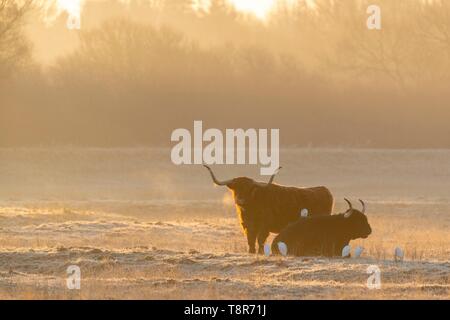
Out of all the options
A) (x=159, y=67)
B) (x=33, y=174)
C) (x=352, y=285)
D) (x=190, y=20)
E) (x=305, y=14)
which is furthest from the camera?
(x=190, y=20)

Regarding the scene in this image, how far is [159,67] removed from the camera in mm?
63125

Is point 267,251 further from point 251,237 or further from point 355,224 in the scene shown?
point 355,224

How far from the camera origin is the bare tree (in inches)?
2163

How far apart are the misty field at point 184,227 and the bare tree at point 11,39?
3747 mm

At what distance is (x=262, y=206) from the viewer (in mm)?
20344

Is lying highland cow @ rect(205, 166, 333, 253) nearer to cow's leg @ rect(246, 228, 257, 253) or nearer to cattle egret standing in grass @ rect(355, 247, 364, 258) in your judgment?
cow's leg @ rect(246, 228, 257, 253)

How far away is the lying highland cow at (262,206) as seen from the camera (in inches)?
792

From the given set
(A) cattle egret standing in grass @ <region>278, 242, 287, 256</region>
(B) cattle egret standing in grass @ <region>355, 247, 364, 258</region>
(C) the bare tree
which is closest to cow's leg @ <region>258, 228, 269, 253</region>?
(A) cattle egret standing in grass @ <region>278, 242, 287, 256</region>

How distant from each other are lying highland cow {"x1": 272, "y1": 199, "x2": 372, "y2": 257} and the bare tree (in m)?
36.9

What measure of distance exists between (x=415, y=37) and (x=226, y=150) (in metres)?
15.0

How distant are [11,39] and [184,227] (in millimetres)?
28040

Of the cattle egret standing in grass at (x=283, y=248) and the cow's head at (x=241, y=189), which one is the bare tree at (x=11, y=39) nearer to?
the cow's head at (x=241, y=189)
